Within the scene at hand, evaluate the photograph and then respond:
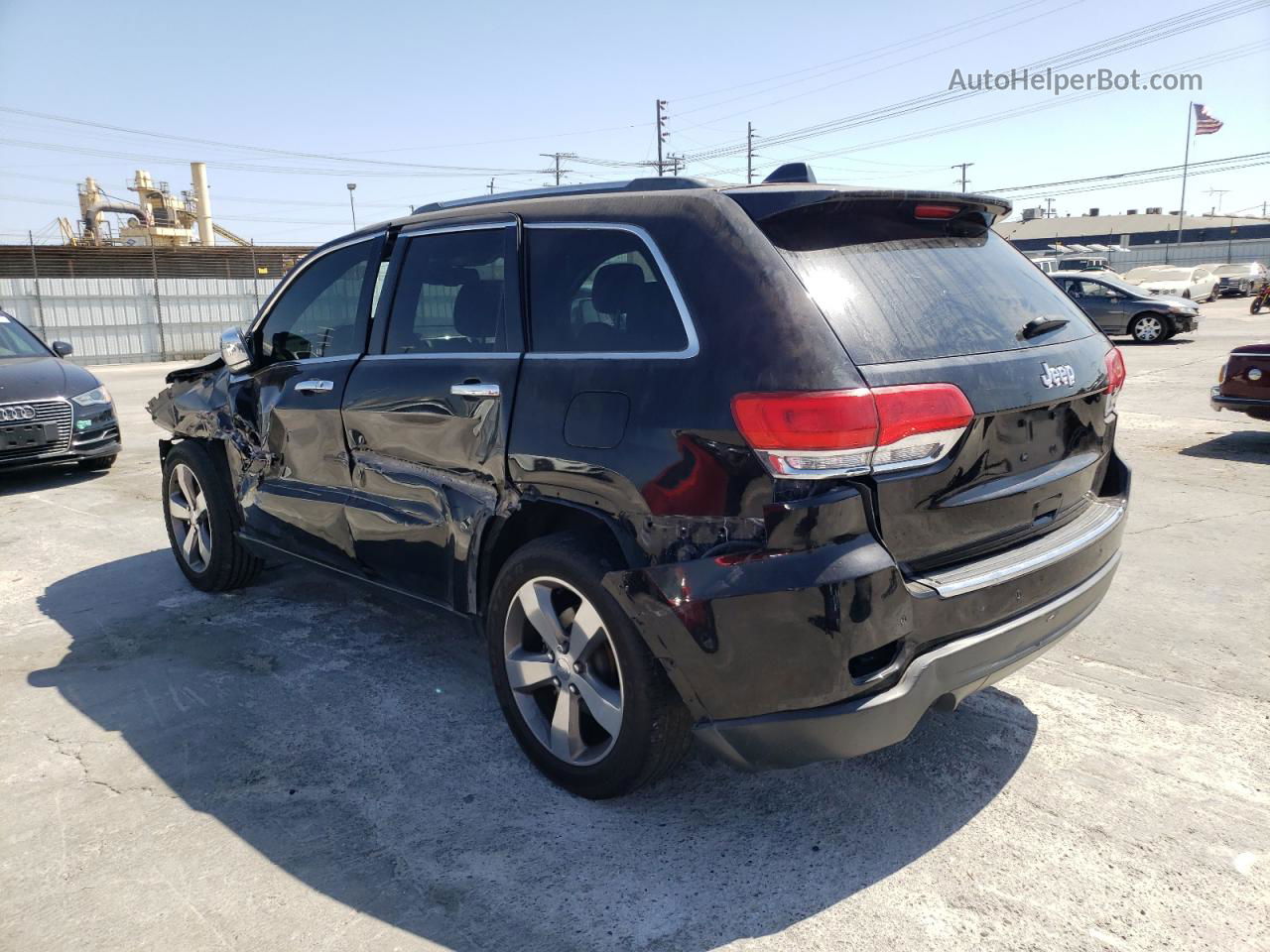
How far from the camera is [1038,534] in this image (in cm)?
284

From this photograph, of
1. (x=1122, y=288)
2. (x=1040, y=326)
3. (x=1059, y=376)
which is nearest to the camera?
(x=1059, y=376)

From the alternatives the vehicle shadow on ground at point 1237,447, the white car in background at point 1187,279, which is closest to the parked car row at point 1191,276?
the white car in background at point 1187,279

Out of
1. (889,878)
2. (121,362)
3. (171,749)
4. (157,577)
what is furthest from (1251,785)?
(121,362)

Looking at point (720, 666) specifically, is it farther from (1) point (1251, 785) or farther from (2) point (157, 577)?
(2) point (157, 577)

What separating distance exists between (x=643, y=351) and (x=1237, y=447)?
7895 millimetres

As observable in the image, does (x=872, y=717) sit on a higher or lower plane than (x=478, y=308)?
lower

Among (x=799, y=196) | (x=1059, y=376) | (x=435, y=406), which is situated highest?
(x=799, y=196)

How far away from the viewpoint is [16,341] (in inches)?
352

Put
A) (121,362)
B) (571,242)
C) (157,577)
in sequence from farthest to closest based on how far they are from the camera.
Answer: (121,362), (157,577), (571,242)

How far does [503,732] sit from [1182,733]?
2367 millimetres

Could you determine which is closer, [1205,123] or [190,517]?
[190,517]

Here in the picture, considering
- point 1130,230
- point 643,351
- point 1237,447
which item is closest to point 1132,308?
point 1237,447

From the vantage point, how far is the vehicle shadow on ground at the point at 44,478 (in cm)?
820

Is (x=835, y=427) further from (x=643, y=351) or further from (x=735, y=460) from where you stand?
(x=643, y=351)
